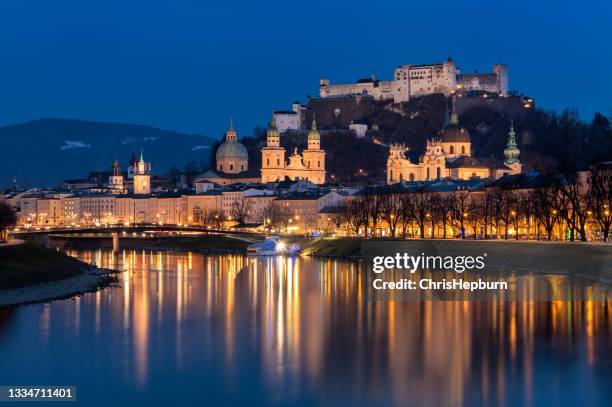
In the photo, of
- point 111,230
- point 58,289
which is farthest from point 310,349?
point 111,230

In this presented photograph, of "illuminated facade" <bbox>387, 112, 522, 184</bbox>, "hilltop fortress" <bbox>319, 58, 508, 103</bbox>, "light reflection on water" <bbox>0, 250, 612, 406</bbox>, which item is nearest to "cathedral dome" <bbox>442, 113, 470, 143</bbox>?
"illuminated facade" <bbox>387, 112, 522, 184</bbox>

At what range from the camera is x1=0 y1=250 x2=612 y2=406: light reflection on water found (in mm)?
27312

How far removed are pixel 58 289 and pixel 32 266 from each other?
381cm

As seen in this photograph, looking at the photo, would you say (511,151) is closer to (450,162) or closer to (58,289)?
(450,162)

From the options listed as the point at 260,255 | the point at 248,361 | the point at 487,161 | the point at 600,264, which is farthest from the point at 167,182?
the point at 248,361

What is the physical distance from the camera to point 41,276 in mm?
48031

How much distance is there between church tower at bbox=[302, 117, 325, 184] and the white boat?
49439mm

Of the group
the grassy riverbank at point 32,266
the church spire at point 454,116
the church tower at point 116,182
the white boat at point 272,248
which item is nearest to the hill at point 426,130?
the church spire at point 454,116

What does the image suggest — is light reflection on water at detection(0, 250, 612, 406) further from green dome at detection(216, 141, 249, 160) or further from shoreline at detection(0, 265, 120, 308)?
green dome at detection(216, 141, 249, 160)

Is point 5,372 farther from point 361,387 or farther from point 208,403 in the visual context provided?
point 361,387

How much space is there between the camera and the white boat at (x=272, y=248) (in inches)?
2982

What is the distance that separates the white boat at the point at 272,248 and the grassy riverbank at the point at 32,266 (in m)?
19.8

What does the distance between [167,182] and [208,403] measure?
119306mm

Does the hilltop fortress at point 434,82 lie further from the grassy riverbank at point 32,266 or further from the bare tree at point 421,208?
the grassy riverbank at point 32,266
